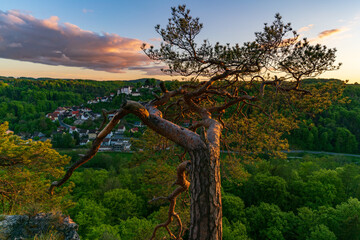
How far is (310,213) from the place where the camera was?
14.2m

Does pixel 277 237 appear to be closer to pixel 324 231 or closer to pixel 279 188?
pixel 324 231

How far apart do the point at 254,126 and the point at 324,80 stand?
2.06m

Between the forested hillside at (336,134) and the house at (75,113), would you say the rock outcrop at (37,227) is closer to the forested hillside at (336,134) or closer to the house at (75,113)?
the forested hillside at (336,134)

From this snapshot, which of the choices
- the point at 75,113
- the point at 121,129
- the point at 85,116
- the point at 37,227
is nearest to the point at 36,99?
the point at 75,113

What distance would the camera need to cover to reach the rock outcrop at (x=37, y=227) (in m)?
4.12

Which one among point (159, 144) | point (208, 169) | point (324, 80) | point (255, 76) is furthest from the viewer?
point (159, 144)

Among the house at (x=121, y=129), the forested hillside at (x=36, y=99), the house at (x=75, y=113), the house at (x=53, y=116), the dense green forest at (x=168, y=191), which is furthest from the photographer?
the house at (x=75, y=113)

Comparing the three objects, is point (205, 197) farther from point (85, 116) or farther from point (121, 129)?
point (85, 116)

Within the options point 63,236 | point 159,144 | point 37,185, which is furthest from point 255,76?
point 37,185

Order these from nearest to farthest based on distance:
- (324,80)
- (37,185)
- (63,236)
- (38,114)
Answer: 1. (63,236)
2. (324,80)
3. (37,185)
4. (38,114)

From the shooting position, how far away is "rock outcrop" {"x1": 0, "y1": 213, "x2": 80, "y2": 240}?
4.12 m

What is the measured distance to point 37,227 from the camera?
4.34 m

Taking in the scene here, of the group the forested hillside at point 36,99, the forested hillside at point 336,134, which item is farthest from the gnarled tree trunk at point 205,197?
the forested hillside at point 36,99

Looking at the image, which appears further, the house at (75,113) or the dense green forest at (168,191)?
the house at (75,113)
